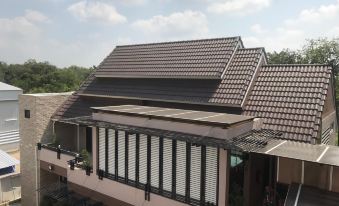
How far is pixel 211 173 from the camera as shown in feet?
44.4

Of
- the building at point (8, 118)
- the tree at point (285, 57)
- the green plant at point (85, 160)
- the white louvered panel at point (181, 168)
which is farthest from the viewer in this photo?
the tree at point (285, 57)

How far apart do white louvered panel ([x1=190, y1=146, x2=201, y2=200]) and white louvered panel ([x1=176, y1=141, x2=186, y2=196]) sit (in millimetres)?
441

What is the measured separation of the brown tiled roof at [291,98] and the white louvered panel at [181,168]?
17.4ft

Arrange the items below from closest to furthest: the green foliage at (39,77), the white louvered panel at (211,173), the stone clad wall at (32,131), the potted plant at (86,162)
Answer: the white louvered panel at (211,173) → the potted plant at (86,162) → the stone clad wall at (32,131) → the green foliage at (39,77)

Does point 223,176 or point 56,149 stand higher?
point 223,176

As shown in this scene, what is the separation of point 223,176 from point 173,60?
12214 millimetres

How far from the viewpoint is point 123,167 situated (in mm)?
16953

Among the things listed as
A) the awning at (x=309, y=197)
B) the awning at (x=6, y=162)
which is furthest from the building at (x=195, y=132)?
the awning at (x=6, y=162)

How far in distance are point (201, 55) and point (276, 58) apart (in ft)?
191

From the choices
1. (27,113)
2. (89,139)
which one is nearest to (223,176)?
(89,139)

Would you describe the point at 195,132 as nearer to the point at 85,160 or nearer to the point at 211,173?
the point at 211,173

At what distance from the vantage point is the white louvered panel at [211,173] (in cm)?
1341

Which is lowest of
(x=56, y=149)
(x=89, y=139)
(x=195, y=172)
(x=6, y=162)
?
(x=6, y=162)

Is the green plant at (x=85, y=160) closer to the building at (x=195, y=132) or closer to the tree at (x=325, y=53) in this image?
the building at (x=195, y=132)
